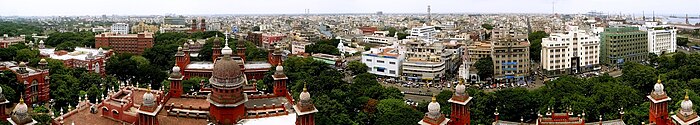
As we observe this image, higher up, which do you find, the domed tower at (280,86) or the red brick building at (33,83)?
the domed tower at (280,86)

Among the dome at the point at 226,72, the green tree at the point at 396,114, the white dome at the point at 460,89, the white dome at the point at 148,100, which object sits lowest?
the green tree at the point at 396,114

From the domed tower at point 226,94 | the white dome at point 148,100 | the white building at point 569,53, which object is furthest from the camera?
the white building at point 569,53

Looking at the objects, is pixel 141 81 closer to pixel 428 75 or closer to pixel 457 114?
pixel 428 75

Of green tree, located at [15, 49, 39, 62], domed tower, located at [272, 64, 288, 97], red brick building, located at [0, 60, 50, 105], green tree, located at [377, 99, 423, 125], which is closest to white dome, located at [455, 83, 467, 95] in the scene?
domed tower, located at [272, 64, 288, 97]

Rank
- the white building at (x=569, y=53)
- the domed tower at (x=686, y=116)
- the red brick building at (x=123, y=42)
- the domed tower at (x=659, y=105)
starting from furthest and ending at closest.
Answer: the red brick building at (x=123, y=42)
the white building at (x=569, y=53)
the domed tower at (x=659, y=105)
the domed tower at (x=686, y=116)

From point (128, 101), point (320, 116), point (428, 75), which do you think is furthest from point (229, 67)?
point (428, 75)

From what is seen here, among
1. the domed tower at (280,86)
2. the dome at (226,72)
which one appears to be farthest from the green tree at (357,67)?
the dome at (226,72)

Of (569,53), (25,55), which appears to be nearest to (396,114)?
(569,53)

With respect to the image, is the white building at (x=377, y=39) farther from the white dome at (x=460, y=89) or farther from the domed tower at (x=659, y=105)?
the white dome at (x=460, y=89)
